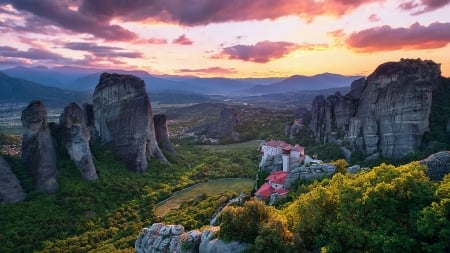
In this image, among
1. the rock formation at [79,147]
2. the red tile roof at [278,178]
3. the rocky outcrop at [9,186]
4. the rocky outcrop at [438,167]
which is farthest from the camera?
the rock formation at [79,147]

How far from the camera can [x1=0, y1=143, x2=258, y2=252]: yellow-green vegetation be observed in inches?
2056

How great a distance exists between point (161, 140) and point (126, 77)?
2255 cm

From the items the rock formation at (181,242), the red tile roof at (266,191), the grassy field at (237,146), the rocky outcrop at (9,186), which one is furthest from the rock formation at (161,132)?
the rock formation at (181,242)

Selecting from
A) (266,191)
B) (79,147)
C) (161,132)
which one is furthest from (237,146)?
(266,191)

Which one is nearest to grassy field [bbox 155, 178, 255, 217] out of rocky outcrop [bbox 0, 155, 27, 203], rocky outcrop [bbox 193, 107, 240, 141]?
rocky outcrop [bbox 0, 155, 27, 203]

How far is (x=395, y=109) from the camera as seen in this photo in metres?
75.1

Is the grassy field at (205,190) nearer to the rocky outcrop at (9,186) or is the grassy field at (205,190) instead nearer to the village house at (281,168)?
the village house at (281,168)

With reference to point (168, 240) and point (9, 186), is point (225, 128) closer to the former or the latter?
→ point (9, 186)

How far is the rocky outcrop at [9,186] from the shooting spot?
58.7m

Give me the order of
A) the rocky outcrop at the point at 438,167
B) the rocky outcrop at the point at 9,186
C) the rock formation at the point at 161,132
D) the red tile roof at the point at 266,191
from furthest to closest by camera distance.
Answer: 1. the rock formation at the point at 161,132
2. the rocky outcrop at the point at 9,186
3. the red tile roof at the point at 266,191
4. the rocky outcrop at the point at 438,167

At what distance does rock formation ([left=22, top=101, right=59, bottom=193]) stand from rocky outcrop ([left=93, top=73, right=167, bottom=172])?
18455 millimetres

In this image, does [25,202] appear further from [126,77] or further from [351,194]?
[351,194]

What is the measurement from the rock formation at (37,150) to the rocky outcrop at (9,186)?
356cm

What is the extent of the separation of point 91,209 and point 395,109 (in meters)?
Answer: 54.5
